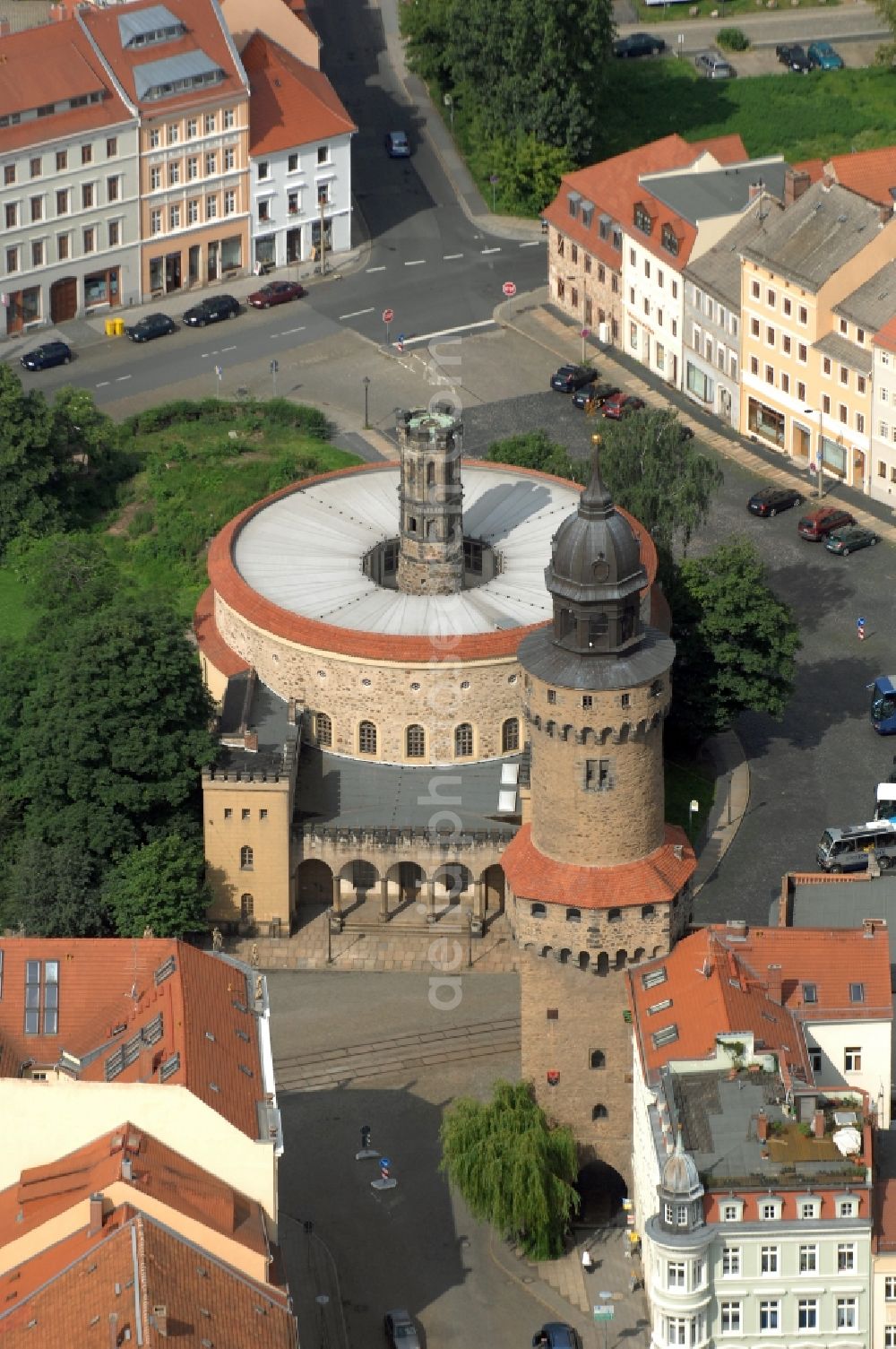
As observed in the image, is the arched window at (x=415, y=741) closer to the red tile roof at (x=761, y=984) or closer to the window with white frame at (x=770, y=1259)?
the red tile roof at (x=761, y=984)

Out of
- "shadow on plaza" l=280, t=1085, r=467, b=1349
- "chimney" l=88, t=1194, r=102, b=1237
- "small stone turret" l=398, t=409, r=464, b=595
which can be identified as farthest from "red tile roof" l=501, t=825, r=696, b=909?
"small stone turret" l=398, t=409, r=464, b=595

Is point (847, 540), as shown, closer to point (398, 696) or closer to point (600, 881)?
point (398, 696)

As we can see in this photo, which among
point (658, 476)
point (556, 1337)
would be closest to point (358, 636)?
point (658, 476)

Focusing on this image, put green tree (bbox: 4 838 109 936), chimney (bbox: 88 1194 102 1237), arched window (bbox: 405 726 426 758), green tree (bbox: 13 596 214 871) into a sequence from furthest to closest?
arched window (bbox: 405 726 426 758)
green tree (bbox: 13 596 214 871)
green tree (bbox: 4 838 109 936)
chimney (bbox: 88 1194 102 1237)

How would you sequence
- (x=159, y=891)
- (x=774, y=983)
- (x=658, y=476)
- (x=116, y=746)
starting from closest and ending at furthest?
(x=774, y=983), (x=159, y=891), (x=116, y=746), (x=658, y=476)

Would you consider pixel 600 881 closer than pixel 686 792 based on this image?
Yes

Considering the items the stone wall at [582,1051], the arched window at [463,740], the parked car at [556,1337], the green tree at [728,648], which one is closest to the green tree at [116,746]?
the arched window at [463,740]

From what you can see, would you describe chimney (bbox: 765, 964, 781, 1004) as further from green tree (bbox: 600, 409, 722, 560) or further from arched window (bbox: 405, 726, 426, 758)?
green tree (bbox: 600, 409, 722, 560)
